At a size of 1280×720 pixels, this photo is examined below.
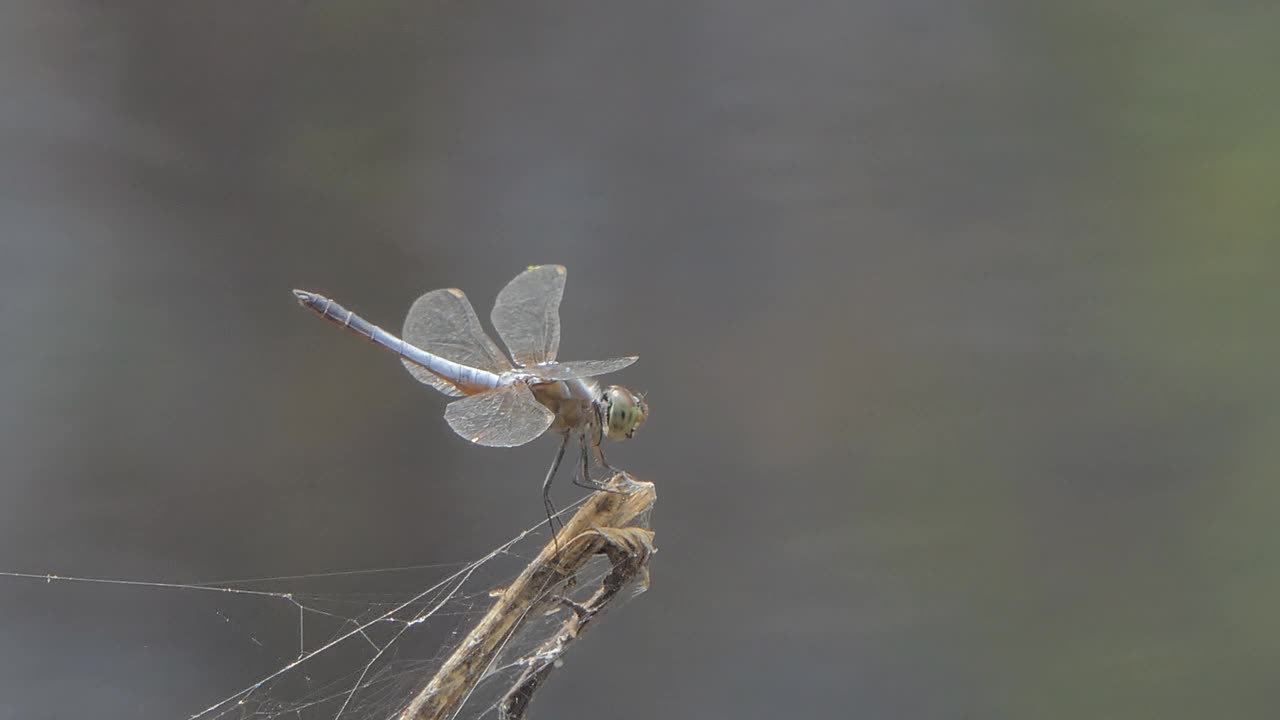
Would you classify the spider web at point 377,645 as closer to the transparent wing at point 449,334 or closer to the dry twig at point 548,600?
the dry twig at point 548,600

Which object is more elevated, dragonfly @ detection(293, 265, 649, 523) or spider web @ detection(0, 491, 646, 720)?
dragonfly @ detection(293, 265, 649, 523)

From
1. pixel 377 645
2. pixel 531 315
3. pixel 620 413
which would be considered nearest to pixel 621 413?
Result: pixel 620 413

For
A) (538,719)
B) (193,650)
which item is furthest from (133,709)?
(538,719)

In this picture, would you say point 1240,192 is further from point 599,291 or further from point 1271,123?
point 599,291

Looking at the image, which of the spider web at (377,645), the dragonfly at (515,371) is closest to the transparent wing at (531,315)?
the dragonfly at (515,371)

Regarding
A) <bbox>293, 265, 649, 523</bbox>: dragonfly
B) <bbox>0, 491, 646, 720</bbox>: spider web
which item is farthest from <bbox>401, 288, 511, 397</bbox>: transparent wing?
<bbox>0, 491, 646, 720</bbox>: spider web

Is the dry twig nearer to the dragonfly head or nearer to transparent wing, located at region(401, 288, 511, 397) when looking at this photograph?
the dragonfly head
